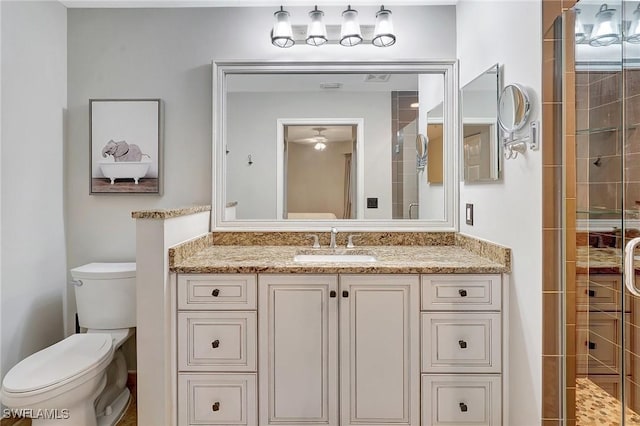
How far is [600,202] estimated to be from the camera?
130 centimetres

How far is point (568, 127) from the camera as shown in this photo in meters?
1.38

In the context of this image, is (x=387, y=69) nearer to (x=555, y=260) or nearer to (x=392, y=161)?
(x=392, y=161)

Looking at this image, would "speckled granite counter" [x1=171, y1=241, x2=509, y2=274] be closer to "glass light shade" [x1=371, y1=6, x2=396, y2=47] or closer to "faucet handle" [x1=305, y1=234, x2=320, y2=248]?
"faucet handle" [x1=305, y1=234, x2=320, y2=248]

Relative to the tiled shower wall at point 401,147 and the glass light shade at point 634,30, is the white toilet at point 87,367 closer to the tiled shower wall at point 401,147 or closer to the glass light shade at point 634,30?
the tiled shower wall at point 401,147

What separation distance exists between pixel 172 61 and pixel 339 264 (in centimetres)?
160

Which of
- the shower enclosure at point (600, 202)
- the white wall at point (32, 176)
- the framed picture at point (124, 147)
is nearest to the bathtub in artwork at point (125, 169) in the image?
the framed picture at point (124, 147)

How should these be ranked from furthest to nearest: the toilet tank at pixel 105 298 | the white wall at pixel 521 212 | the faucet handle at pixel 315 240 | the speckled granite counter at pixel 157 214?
1. the faucet handle at pixel 315 240
2. the toilet tank at pixel 105 298
3. the speckled granite counter at pixel 157 214
4. the white wall at pixel 521 212

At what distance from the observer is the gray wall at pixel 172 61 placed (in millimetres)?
2270

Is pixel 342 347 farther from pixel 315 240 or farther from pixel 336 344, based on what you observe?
pixel 315 240

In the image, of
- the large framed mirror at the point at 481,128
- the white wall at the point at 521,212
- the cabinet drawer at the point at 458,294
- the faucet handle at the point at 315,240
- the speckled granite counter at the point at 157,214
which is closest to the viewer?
the white wall at the point at 521,212

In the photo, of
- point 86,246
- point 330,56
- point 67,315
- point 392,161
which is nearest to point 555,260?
point 392,161

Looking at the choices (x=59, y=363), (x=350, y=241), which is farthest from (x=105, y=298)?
(x=350, y=241)

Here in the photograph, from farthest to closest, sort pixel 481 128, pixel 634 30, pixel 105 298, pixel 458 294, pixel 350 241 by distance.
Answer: pixel 350 241, pixel 105 298, pixel 481 128, pixel 458 294, pixel 634 30

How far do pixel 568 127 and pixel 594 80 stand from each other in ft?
0.55
